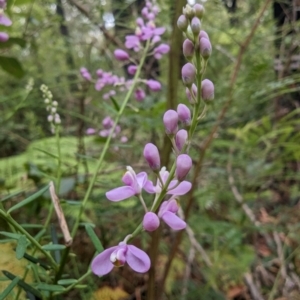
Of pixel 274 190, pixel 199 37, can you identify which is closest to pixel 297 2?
pixel 274 190

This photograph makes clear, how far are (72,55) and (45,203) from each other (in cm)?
166

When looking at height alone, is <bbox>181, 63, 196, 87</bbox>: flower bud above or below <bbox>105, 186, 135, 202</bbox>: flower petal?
above

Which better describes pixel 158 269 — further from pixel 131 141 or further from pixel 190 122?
pixel 190 122

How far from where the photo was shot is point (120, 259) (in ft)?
1.63

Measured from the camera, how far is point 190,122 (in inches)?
20.0

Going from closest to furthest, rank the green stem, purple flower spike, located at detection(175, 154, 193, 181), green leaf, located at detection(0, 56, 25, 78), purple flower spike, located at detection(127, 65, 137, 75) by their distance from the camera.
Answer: purple flower spike, located at detection(175, 154, 193, 181) → the green stem → purple flower spike, located at detection(127, 65, 137, 75) → green leaf, located at detection(0, 56, 25, 78)

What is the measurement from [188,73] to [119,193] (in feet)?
0.55

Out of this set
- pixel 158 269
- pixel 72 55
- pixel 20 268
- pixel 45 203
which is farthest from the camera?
pixel 72 55

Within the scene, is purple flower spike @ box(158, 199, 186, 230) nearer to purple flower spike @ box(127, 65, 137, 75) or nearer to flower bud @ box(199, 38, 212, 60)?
flower bud @ box(199, 38, 212, 60)

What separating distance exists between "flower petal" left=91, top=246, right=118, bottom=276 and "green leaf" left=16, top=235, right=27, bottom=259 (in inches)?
3.7

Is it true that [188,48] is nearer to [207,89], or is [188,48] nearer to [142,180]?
[207,89]

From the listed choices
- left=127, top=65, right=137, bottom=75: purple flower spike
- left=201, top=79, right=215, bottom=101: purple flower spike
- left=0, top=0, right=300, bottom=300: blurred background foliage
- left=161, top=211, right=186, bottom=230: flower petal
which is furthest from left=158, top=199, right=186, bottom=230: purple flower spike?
left=127, top=65, right=137, bottom=75: purple flower spike

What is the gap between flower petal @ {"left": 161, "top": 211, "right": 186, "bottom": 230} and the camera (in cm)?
50

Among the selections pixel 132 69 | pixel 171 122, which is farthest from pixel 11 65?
pixel 171 122
